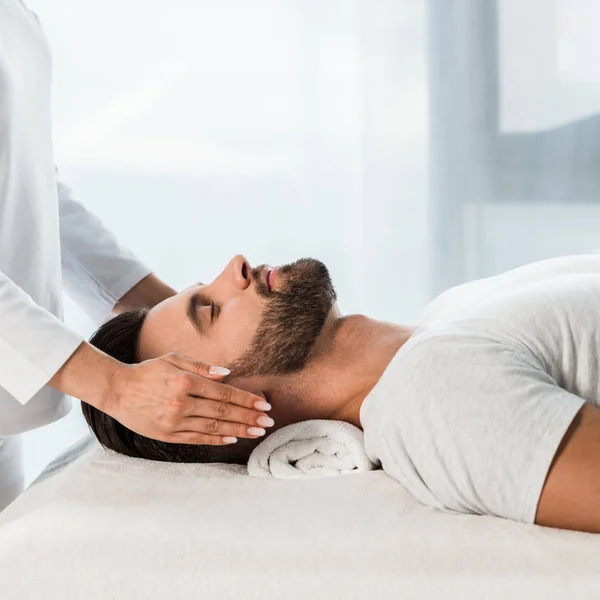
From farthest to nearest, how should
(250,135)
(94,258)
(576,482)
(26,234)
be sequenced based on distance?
Result: 1. (250,135)
2. (94,258)
3. (26,234)
4. (576,482)

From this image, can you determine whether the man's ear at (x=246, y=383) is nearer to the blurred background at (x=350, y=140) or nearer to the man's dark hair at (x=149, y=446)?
the man's dark hair at (x=149, y=446)

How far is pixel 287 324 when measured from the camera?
4.74 feet

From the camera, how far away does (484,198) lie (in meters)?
3.19

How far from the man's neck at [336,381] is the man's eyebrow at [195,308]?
187 mm

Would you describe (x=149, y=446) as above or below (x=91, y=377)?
below

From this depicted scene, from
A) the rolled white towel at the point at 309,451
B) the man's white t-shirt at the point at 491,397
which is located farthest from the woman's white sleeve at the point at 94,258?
the man's white t-shirt at the point at 491,397

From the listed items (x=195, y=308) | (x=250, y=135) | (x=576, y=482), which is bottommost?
(x=576, y=482)

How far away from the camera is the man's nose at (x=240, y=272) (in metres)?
1.49

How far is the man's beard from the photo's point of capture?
1.42 metres

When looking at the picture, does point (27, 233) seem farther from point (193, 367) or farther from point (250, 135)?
point (250, 135)

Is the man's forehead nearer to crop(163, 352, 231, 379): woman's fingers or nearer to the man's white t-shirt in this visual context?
crop(163, 352, 231, 379): woman's fingers

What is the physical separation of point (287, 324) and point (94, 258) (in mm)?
664

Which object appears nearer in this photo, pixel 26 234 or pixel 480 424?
pixel 480 424

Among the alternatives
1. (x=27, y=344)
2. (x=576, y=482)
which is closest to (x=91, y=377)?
(x=27, y=344)
